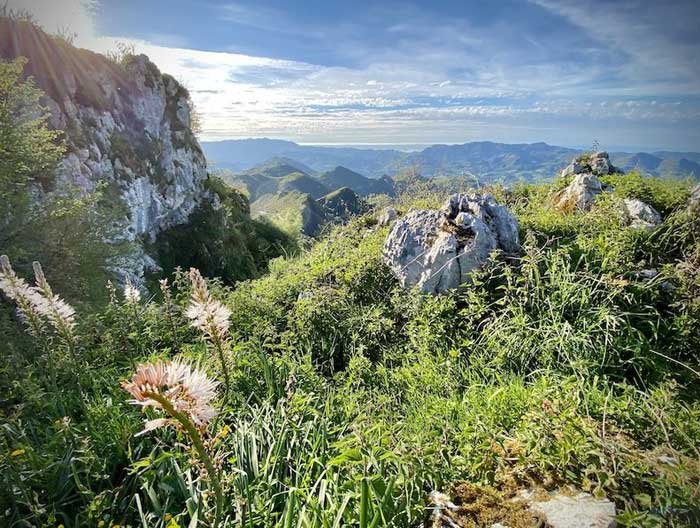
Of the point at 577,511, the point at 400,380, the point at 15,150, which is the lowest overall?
the point at 400,380

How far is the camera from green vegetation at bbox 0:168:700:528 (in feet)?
7.77

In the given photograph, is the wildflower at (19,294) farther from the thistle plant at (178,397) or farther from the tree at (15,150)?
the tree at (15,150)

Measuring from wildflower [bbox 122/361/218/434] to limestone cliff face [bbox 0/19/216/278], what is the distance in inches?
603

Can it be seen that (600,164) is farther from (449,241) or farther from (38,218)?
(38,218)

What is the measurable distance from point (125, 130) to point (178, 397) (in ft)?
88.7

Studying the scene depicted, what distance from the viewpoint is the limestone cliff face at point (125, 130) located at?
18078 millimetres

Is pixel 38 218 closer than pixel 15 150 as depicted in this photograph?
No

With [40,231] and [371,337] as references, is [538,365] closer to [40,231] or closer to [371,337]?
[371,337]

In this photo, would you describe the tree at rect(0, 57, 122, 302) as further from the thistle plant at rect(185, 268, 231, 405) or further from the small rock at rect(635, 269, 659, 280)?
the small rock at rect(635, 269, 659, 280)

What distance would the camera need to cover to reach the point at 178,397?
4.52 ft

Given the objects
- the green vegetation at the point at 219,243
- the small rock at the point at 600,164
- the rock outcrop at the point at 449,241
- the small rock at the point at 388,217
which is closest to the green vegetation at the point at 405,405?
the rock outcrop at the point at 449,241

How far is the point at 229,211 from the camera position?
3152 cm

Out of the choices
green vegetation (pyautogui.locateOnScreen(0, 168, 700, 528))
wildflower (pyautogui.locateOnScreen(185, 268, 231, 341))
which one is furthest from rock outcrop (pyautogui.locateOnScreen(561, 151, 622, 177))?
wildflower (pyautogui.locateOnScreen(185, 268, 231, 341))

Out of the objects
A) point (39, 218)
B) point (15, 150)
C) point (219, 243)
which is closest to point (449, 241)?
point (39, 218)
